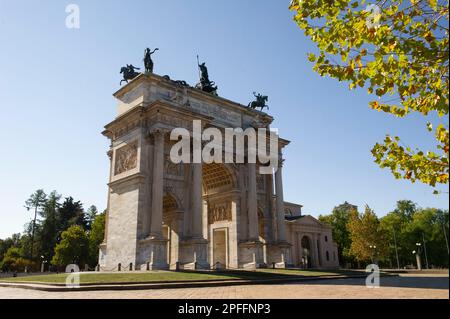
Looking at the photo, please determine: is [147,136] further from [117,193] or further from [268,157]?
[268,157]

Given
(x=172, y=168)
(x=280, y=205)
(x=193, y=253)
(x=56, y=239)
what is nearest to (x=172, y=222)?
(x=193, y=253)

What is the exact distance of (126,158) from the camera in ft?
102

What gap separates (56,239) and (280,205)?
46322 mm

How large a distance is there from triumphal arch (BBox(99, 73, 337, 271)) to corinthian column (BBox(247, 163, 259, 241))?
0.09m

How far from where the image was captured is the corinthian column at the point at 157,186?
2681 centimetres

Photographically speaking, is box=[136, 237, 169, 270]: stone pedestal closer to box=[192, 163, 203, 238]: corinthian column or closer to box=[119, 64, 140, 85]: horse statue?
box=[192, 163, 203, 238]: corinthian column

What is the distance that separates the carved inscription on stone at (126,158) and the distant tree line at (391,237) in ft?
124

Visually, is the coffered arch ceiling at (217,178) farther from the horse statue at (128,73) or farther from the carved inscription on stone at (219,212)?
the horse statue at (128,73)

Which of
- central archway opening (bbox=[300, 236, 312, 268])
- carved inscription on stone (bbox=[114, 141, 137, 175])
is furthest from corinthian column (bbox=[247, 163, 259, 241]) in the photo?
central archway opening (bbox=[300, 236, 312, 268])

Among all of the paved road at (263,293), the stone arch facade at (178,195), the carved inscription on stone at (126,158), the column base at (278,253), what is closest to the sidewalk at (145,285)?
the paved road at (263,293)

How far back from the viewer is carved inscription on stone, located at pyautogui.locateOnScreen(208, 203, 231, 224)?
119 ft
